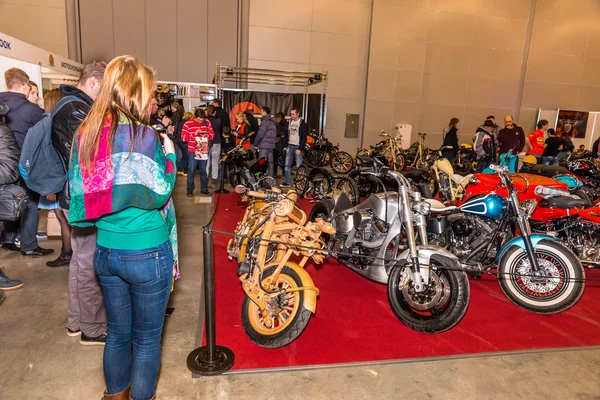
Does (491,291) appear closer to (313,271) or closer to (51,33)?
(313,271)

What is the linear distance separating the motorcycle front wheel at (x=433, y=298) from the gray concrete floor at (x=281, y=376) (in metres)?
0.30

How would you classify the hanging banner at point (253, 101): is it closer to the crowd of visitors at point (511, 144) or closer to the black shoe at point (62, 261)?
the crowd of visitors at point (511, 144)

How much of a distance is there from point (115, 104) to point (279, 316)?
1.81 meters

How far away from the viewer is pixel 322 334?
3.12 meters

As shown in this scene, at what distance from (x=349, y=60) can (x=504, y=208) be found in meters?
11.7

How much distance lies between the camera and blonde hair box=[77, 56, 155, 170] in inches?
60.9

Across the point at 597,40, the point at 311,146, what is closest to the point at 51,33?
the point at 311,146

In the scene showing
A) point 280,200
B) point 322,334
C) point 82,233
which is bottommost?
point 322,334

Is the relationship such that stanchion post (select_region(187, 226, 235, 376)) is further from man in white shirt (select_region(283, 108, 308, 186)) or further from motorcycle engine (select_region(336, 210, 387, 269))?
man in white shirt (select_region(283, 108, 308, 186))

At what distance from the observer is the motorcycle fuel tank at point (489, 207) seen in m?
3.67

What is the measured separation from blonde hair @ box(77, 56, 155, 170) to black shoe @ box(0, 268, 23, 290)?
282 centimetres

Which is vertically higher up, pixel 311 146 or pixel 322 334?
pixel 311 146

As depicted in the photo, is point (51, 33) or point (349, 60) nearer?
point (51, 33)

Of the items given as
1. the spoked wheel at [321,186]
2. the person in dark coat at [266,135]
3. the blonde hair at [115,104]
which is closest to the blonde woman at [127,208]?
the blonde hair at [115,104]
